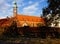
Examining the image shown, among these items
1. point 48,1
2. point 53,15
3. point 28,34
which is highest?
point 48,1

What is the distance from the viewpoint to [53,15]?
3359 cm

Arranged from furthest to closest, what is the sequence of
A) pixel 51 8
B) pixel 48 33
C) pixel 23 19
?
pixel 23 19, pixel 48 33, pixel 51 8

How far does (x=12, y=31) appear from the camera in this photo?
4319 centimetres

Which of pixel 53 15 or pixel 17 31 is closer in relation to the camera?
pixel 53 15

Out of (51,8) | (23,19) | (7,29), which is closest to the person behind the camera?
(51,8)

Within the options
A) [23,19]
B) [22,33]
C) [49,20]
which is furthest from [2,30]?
[23,19]

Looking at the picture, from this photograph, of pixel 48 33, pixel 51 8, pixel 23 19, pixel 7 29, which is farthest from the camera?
pixel 23 19

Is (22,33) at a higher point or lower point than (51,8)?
lower

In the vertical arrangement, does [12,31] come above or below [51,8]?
below

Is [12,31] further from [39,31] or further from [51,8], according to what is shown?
[51,8]

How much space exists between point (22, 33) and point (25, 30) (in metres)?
1.04

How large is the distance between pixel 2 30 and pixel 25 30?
4.93 meters

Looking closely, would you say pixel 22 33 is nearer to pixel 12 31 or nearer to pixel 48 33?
pixel 12 31

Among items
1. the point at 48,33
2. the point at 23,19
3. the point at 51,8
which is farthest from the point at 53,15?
the point at 23,19
